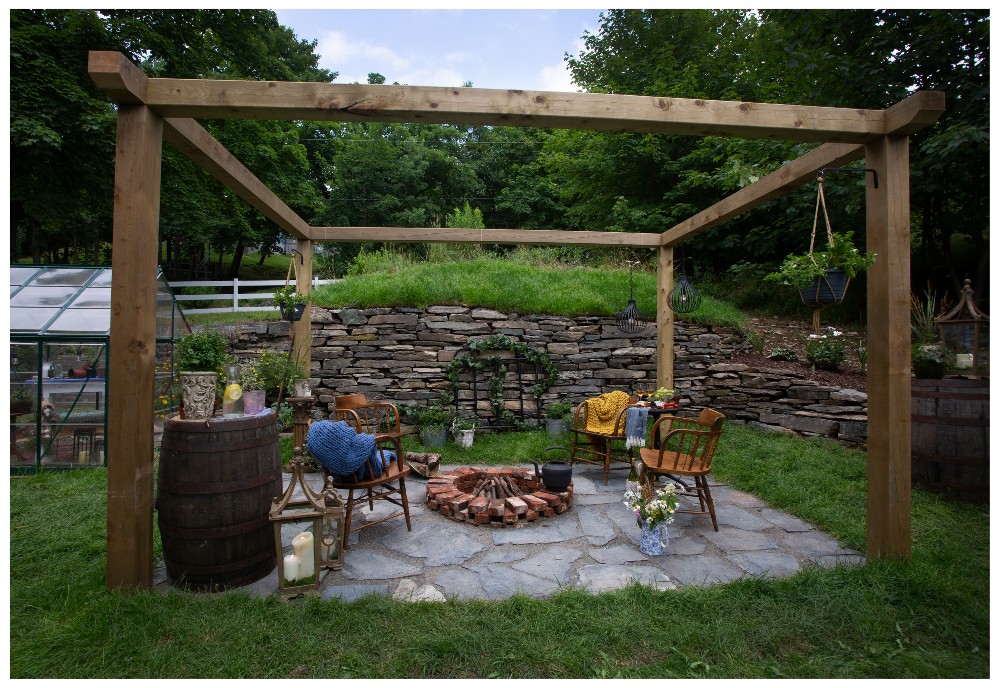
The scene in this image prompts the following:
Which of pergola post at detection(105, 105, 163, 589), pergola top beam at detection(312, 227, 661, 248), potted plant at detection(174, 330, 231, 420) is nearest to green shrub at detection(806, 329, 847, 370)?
pergola top beam at detection(312, 227, 661, 248)

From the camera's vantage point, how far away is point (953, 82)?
19.3 ft

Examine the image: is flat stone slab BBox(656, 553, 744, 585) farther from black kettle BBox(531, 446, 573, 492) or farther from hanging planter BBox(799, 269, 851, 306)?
hanging planter BBox(799, 269, 851, 306)

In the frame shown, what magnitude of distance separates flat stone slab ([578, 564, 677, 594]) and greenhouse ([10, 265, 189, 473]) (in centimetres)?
449

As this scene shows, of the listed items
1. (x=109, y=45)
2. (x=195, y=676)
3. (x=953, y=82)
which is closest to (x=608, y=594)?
(x=195, y=676)

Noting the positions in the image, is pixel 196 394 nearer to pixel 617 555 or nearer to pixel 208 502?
pixel 208 502

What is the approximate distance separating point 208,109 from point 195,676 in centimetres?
274

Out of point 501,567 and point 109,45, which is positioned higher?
point 109,45

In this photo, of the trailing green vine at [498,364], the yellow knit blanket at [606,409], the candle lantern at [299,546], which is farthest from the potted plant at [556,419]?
the candle lantern at [299,546]

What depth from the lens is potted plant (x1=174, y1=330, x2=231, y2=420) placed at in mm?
2854

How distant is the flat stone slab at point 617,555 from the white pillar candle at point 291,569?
1766 mm

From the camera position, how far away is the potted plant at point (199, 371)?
9.36 ft

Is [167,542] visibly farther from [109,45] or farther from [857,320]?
[857,320]

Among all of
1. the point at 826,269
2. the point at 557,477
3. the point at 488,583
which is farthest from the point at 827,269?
the point at 488,583

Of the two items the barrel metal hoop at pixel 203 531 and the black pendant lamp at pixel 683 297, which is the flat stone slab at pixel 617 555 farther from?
the black pendant lamp at pixel 683 297
